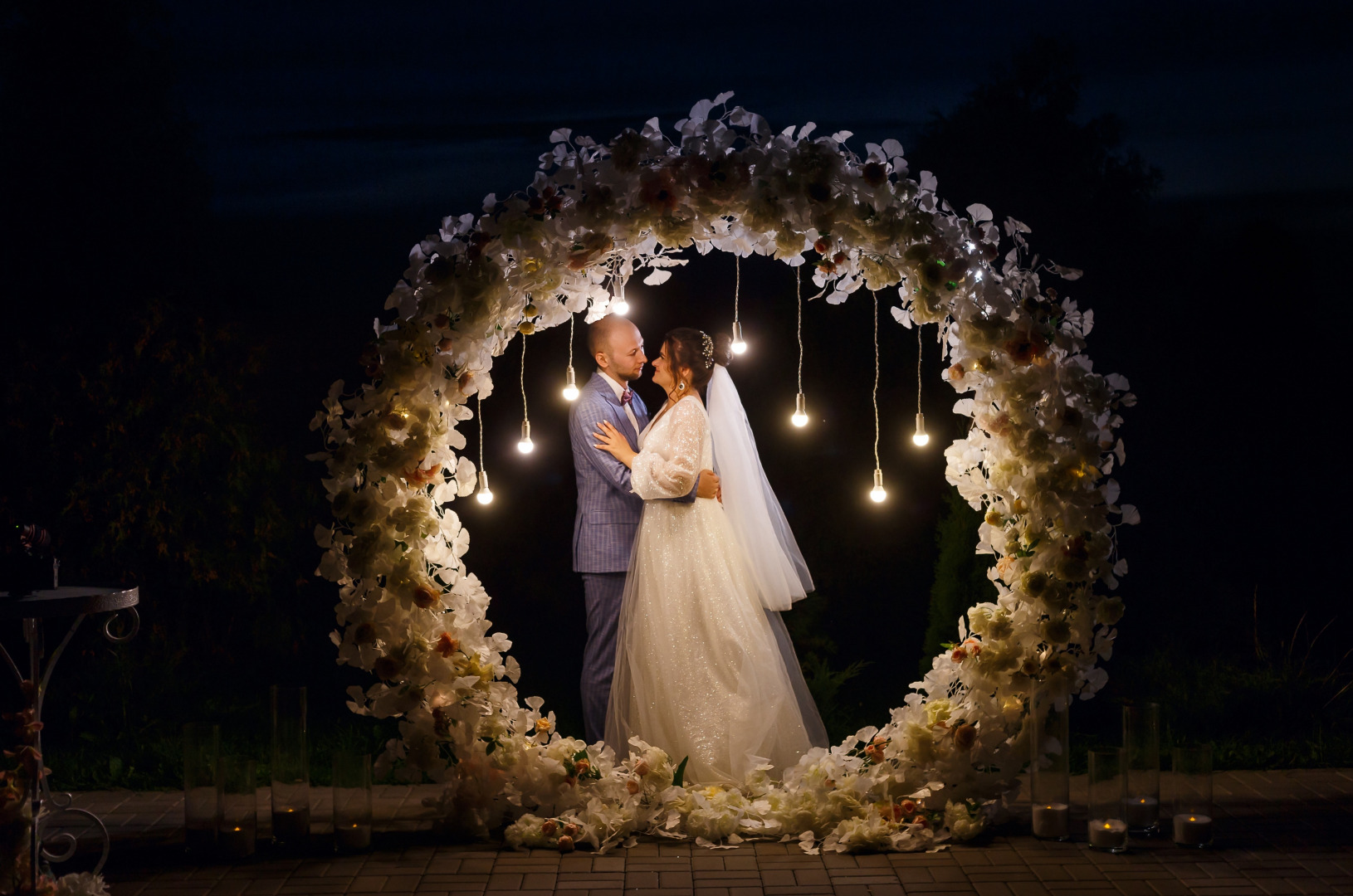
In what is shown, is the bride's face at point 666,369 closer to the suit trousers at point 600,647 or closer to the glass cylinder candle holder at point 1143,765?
the suit trousers at point 600,647

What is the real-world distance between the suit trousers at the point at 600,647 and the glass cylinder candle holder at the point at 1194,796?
2.38 metres

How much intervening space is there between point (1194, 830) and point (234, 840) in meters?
3.45

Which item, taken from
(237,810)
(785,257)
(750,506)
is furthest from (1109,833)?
(237,810)

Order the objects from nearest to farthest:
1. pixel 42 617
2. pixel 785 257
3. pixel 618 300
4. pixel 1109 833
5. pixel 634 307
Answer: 1. pixel 42 617
2. pixel 1109 833
3. pixel 785 257
4. pixel 618 300
5. pixel 634 307

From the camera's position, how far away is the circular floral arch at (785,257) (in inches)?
180

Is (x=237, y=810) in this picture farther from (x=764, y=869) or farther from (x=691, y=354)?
(x=691, y=354)

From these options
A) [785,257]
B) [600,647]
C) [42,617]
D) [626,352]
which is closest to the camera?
[42,617]

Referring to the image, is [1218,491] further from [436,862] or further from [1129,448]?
[436,862]

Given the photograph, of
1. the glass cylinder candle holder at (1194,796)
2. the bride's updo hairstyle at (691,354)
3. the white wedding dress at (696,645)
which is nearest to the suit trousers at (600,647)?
the white wedding dress at (696,645)

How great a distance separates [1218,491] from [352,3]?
23.8 feet

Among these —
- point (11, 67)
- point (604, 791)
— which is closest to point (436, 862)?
point (604, 791)

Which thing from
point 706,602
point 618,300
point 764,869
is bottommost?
point 764,869

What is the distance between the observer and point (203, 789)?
176 inches

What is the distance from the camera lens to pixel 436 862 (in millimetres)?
4414
